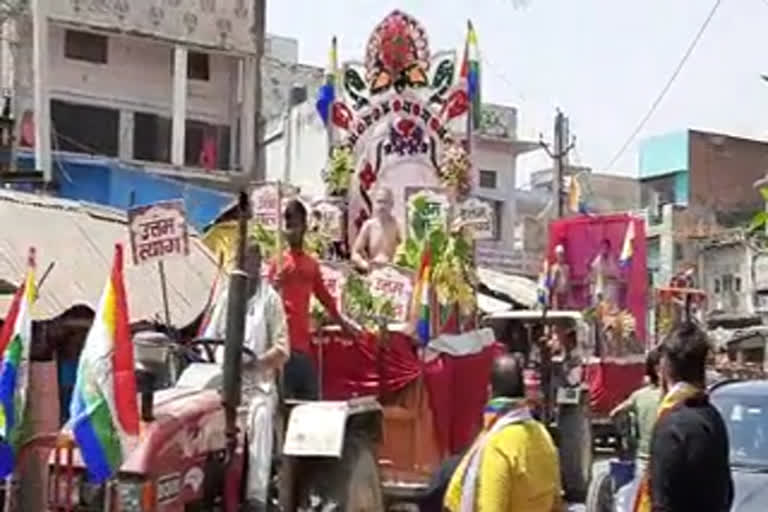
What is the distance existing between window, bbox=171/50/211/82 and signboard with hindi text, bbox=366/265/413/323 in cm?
1845

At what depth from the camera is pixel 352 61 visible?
555 inches

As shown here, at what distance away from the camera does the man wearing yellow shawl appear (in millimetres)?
5426

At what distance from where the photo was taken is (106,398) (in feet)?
21.3

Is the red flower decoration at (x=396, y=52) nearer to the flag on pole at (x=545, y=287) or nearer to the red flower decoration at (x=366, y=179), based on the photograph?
the red flower decoration at (x=366, y=179)

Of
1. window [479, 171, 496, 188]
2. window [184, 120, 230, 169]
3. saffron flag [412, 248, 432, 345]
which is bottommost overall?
saffron flag [412, 248, 432, 345]

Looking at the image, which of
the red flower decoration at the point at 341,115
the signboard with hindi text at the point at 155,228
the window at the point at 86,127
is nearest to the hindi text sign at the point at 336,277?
the signboard with hindi text at the point at 155,228

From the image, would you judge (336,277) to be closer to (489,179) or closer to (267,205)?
(267,205)

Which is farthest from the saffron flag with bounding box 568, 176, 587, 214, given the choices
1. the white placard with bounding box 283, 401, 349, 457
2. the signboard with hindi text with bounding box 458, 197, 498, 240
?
the white placard with bounding box 283, 401, 349, 457

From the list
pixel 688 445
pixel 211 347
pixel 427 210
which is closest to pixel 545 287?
pixel 427 210

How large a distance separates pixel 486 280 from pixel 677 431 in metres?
19.1

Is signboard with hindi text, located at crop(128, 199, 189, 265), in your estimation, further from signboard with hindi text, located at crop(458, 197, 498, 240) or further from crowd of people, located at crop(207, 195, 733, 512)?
crowd of people, located at crop(207, 195, 733, 512)

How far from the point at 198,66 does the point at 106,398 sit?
77.5ft

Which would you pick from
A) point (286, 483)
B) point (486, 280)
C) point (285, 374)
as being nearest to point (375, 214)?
point (285, 374)

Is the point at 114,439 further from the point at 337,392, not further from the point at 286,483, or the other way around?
the point at 337,392
